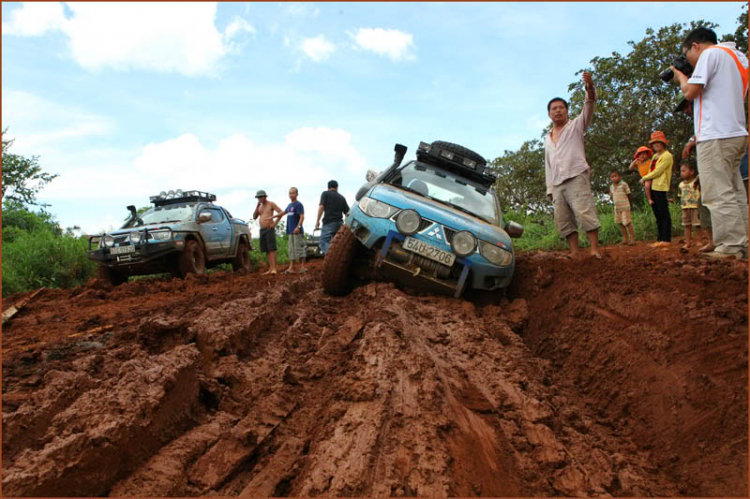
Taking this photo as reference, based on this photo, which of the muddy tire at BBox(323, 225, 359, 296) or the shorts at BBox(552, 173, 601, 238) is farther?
the shorts at BBox(552, 173, 601, 238)

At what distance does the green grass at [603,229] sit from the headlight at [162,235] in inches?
338

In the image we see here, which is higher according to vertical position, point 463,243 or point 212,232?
point 212,232

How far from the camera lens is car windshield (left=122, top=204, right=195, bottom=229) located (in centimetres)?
988

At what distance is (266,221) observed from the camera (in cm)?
966

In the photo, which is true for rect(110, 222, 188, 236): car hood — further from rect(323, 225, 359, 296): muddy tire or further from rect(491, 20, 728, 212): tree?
rect(491, 20, 728, 212): tree

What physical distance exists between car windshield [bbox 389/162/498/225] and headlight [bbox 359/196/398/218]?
84 centimetres

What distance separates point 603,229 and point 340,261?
882 cm

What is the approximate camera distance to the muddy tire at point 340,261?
5223 mm

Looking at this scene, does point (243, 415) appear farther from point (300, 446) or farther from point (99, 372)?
point (99, 372)

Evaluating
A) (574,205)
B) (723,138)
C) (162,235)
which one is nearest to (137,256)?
(162,235)

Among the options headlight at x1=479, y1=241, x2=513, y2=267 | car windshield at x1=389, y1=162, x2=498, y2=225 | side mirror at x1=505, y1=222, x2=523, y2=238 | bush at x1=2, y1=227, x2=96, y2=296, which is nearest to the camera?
headlight at x1=479, y1=241, x2=513, y2=267

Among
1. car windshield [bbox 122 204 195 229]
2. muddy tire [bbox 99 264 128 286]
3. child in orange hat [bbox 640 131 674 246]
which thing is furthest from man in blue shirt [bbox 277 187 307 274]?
child in orange hat [bbox 640 131 674 246]

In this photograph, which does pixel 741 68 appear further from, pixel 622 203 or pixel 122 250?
pixel 122 250

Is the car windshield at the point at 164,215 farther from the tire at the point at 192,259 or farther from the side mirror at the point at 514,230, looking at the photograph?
the side mirror at the point at 514,230
